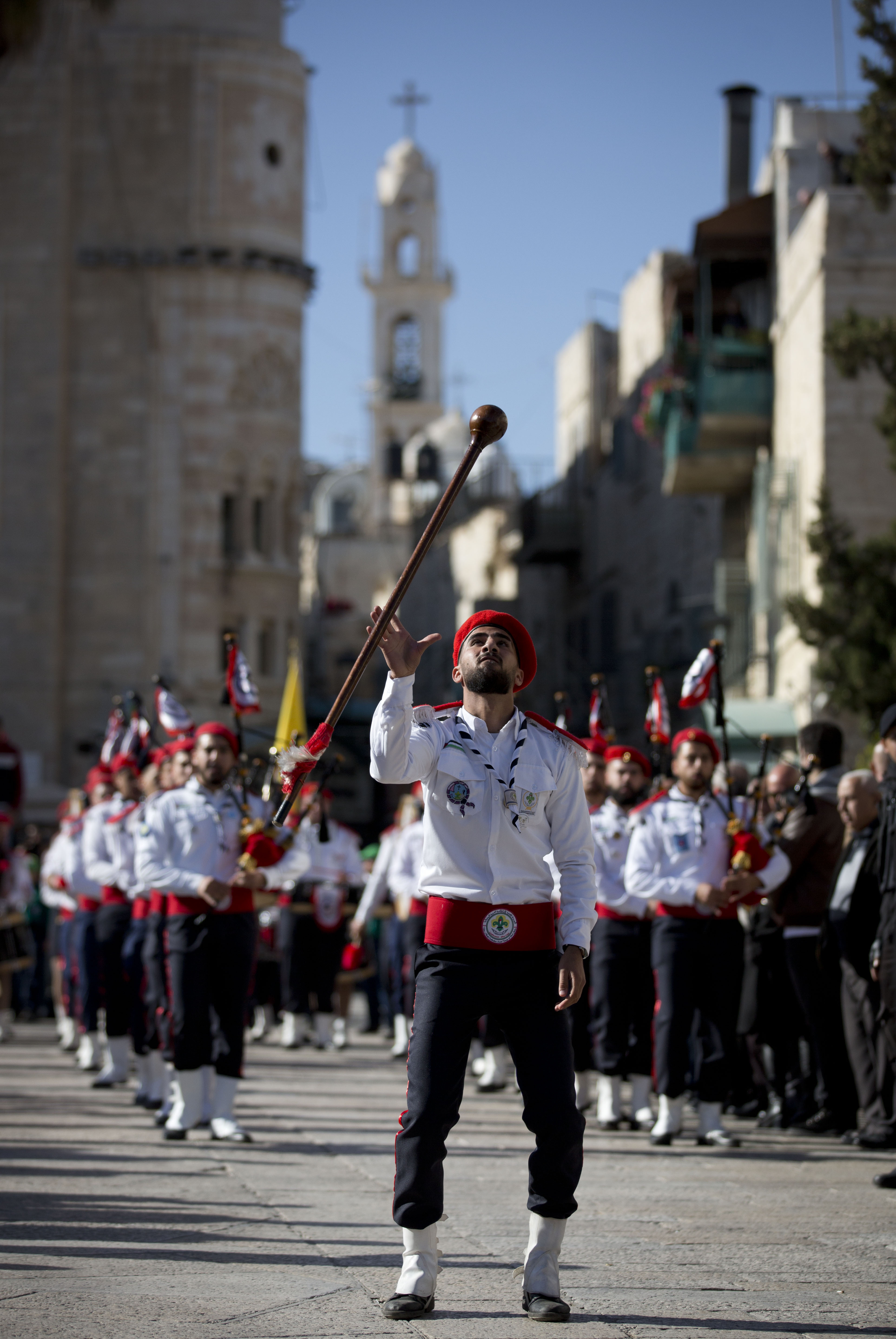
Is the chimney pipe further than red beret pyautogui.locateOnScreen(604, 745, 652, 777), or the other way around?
the chimney pipe

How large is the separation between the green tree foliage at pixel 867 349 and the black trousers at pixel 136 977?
27.5 feet

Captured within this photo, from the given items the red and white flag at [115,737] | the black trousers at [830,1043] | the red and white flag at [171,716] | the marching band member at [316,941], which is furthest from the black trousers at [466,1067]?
the marching band member at [316,941]

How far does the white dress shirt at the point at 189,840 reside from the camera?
10.6 meters

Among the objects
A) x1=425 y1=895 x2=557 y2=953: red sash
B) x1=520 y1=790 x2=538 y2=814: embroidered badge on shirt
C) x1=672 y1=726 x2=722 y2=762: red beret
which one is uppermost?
x1=672 y1=726 x2=722 y2=762: red beret

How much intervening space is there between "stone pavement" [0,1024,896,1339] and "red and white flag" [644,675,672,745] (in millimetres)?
2483

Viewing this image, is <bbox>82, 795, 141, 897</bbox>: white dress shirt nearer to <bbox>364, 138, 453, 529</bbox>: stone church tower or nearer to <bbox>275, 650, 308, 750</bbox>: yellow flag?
<bbox>275, 650, 308, 750</bbox>: yellow flag

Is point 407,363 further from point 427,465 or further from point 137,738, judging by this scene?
point 137,738

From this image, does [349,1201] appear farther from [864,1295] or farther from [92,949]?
[92,949]

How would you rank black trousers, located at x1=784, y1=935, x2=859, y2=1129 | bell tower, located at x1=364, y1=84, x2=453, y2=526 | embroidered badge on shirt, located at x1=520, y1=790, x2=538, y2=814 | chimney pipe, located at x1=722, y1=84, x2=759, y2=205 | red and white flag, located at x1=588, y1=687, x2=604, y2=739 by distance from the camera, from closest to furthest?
embroidered badge on shirt, located at x1=520, y1=790, x2=538, y2=814
black trousers, located at x1=784, y1=935, x2=859, y2=1129
red and white flag, located at x1=588, y1=687, x2=604, y2=739
chimney pipe, located at x1=722, y1=84, x2=759, y2=205
bell tower, located at x1=364, y1=84, x2=453, y2=526

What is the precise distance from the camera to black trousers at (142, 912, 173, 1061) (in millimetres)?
11352

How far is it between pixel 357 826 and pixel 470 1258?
36.7m

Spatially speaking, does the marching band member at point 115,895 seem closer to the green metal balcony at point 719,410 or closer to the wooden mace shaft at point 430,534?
the wooden mace shaft at point 430,534

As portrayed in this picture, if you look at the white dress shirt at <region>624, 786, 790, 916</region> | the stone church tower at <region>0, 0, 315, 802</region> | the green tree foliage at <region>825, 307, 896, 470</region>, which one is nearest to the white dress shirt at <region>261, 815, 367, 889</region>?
the white dress shirt at <region>624, 786, 790, 916</region>

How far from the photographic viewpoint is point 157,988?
11.7m
